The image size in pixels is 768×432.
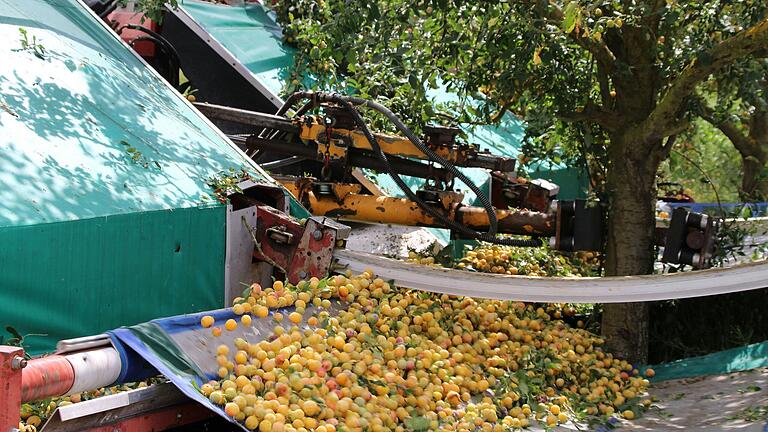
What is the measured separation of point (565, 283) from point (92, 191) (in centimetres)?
263

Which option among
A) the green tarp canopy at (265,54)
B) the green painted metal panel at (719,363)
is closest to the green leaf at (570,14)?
the green painted metal panel at (719,363)

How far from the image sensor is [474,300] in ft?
20.6

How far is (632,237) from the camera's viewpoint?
6.59 m

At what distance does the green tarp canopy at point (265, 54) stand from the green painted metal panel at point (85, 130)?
3849mm

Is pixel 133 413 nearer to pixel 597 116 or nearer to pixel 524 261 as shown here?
pixel 597 116

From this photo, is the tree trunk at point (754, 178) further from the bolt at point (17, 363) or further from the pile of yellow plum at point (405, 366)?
the bolt at point (17, 363)

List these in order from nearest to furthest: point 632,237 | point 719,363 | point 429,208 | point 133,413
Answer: point 133,413, point 719,363, point 632,237, point 429,208

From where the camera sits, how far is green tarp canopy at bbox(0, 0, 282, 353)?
444 cm

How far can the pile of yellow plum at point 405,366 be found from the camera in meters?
4.24

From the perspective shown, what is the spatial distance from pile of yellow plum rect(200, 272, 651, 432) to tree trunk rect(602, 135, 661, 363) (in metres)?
0.22

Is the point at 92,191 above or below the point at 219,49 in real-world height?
below

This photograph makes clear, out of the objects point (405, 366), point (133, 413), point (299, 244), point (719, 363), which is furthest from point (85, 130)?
point (719, 363)

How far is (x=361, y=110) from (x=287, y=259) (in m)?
2.46

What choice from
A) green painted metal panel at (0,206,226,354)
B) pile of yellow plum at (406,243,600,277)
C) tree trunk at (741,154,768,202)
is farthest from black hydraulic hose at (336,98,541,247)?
tree trunk at (741,154,768,202)
